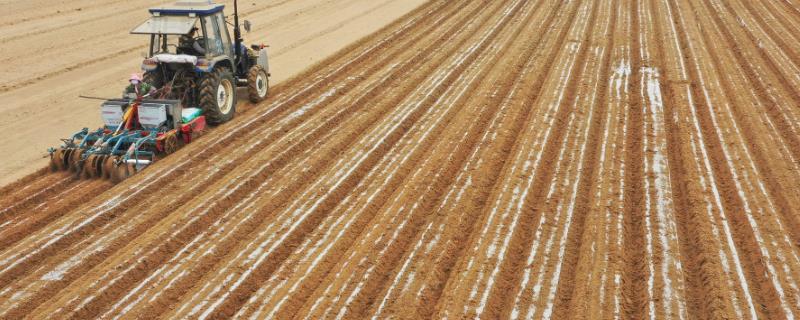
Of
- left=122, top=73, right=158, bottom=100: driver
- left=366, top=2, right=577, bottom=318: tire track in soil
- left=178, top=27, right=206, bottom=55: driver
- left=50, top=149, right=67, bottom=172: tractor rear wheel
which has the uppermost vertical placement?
left=178, top=27, right=206, bottom=55: driver

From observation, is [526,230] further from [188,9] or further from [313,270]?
[188,9]

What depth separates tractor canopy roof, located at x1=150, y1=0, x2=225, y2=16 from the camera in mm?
10859

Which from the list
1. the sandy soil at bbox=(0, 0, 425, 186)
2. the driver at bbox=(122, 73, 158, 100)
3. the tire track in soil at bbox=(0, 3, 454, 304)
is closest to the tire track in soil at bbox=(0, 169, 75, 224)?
the sandy soil at bbox=(0, 0, 425, 186)

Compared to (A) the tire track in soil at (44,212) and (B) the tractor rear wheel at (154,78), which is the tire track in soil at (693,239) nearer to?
(A) the tire track in soil at (44,212)

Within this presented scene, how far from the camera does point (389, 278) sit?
6695 mm

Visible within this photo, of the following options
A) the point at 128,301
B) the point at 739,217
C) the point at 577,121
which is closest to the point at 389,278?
the point at 128,301

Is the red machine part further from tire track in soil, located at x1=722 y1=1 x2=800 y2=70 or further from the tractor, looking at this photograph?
tire track in soil, located at x1=722 y1=1 x2=800 y2=70

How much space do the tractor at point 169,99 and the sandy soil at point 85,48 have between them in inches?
37.1

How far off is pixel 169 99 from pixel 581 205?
6443mm

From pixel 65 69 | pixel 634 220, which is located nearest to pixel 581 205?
pixel 634 220

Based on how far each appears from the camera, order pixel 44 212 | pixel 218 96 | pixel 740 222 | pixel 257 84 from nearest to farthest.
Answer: pixel 740 222
pixel 44 212
pixel 218 96
pixel 257 84

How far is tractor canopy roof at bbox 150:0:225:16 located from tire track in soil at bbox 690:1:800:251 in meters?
8.80

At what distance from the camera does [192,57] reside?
420 inches

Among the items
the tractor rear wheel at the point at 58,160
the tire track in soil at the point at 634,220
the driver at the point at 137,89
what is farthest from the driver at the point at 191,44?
the tire track in soil at the point at 634,220
